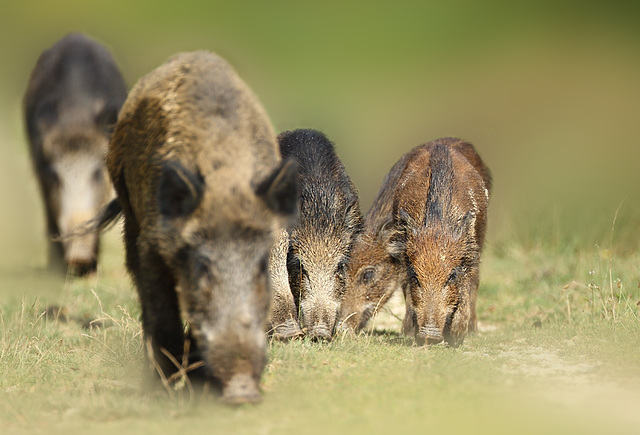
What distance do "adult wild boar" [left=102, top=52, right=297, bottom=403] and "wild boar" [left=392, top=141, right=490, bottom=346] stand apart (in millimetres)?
2962

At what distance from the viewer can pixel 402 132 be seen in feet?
66.9

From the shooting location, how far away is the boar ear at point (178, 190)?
611 cm

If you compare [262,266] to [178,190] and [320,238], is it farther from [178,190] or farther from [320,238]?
[320,238]

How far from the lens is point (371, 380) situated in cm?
695

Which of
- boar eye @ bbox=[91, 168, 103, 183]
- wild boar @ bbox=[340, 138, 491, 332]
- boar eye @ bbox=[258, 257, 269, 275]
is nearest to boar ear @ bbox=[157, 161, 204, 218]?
boar eye @ bbox=[258, 257, 269, 275]

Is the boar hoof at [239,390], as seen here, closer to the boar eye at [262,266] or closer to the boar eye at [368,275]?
the boar eye at [262,266]

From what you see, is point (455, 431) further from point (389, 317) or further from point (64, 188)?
point (64, 188)

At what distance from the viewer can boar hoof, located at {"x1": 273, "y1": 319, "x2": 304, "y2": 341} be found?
28.9 ft

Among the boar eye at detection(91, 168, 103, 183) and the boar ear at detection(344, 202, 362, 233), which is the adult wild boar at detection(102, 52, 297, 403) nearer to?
the boar ear at detection(344, 202, 362, 233)

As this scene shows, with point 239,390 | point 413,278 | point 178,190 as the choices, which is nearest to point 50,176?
point 413,278

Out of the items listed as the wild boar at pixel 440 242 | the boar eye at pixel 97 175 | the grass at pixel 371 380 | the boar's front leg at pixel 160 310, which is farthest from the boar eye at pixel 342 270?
the boar eye at pixel 97 175

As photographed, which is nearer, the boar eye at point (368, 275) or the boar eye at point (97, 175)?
the boar eye at point (368, 275)

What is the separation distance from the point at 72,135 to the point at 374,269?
5.13 metres

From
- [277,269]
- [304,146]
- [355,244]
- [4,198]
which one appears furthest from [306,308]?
[4,198]
